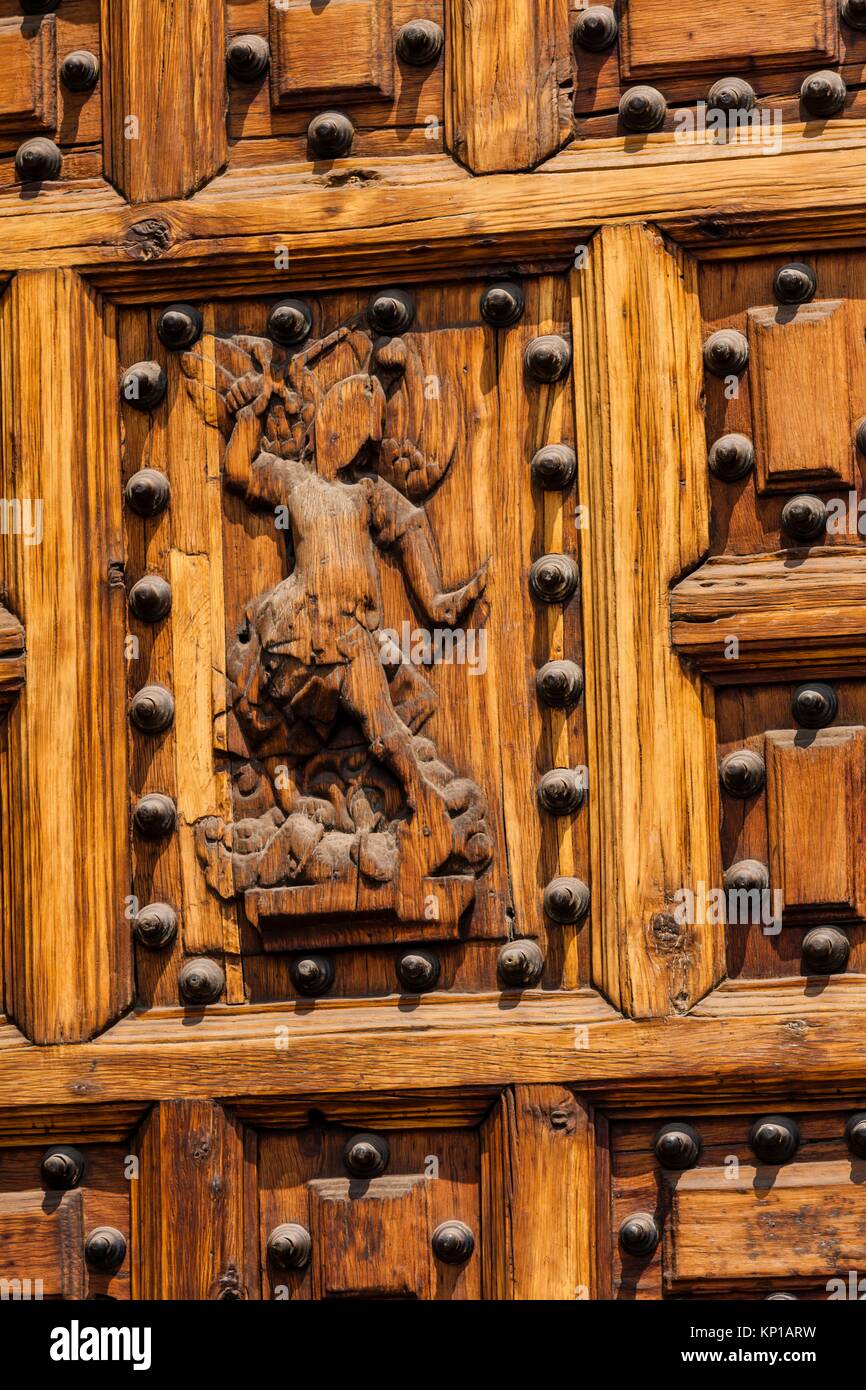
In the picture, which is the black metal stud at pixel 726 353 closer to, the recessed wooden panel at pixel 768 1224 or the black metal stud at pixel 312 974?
the black metal stud at pixel 312 974

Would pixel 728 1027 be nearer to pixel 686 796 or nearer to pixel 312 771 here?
pixel 686 796

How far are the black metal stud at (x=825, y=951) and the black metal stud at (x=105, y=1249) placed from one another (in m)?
1.15

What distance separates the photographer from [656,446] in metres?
3.13

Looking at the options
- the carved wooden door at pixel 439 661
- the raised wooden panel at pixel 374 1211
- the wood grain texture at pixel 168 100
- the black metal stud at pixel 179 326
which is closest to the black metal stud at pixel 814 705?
the carved wooden door at pixel 439 661

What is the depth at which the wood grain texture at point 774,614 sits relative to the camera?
3.07m

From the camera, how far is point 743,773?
10.0 ft

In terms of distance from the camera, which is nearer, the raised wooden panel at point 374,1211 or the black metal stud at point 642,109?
the raised wooden panel at point 374,1211

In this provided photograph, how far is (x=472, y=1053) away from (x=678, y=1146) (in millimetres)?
341

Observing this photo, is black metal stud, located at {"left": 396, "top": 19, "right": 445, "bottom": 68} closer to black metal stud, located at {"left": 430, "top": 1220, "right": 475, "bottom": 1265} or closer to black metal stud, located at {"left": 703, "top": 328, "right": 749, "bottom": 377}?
black metal stud, located at {"left": 703, "top": 328, "right": 749, "bottom": 377}

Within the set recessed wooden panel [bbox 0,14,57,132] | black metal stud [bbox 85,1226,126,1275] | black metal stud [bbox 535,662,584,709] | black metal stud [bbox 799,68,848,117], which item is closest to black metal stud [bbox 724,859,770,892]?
black metal stud [bbox 535,662,584,709]

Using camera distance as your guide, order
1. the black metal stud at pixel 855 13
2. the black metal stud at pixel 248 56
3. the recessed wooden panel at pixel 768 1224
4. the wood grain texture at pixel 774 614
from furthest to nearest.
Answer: the black metal stud at pixel 248 56, the black metal stud at pixel 855 13, the wood grain texture at pixel 774 614, the recessed wooden panel at pixel 768 1224

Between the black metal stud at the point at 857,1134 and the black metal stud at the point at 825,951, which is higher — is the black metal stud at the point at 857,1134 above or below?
below

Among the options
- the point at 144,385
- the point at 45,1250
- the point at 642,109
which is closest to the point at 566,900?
the point at 45,1250

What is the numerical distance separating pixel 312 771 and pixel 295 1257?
75 centimetres
